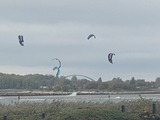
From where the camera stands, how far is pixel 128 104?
3300 cm

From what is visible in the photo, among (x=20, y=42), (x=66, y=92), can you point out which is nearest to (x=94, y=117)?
(x=20, y=42)

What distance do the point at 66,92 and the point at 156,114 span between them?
5832 centimetres

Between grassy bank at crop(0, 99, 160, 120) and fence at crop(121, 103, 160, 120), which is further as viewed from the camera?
fence at crop(121, 103, 160, 120)

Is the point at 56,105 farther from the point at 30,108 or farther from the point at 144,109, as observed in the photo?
the point at 144,109

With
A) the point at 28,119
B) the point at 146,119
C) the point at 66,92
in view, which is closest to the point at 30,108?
the point at 28,119

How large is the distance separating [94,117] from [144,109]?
12.9ft

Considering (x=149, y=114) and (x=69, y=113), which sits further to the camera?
(x=149, y=114)

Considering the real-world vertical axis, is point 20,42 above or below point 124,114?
above

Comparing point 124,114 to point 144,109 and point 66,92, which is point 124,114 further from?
point 66,92

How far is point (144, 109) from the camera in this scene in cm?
2988

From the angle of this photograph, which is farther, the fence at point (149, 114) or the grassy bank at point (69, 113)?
the fence at point (149, 114)

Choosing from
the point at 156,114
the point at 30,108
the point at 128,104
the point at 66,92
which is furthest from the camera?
the point at 66,92

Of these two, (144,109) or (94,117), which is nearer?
(94,117)

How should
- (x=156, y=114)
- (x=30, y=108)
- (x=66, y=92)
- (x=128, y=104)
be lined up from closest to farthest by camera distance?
(x=156, y=114)
(x=30, y=108)
(x=128, y=104)
(x=66, y=92)
